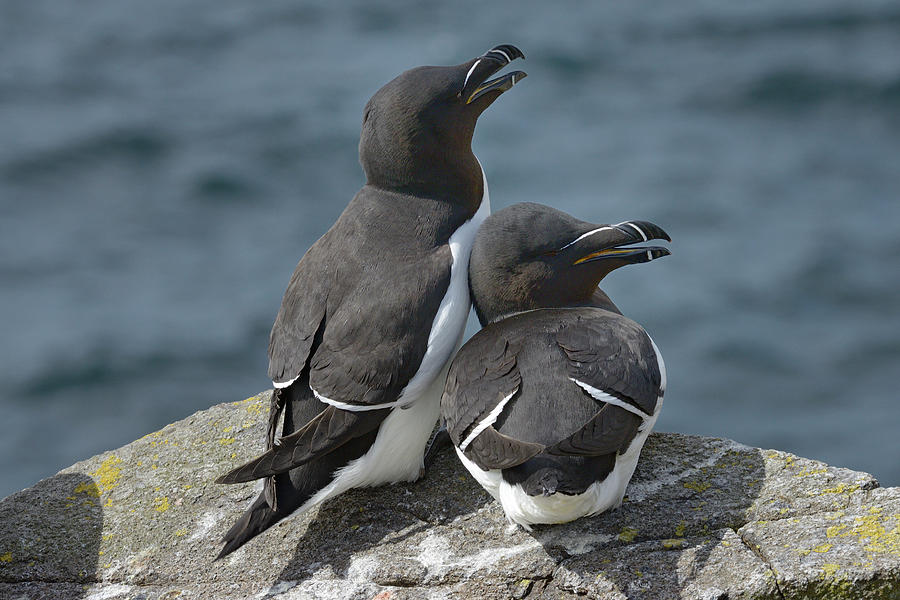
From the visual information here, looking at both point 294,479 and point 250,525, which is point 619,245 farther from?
point 250,525

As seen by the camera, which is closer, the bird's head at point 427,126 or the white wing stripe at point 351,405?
the white wing stripe at point 351,405

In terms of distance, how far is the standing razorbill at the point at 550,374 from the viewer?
12.6 ft

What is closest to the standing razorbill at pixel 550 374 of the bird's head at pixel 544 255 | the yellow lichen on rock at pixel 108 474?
the bird's head at pixel 544 255

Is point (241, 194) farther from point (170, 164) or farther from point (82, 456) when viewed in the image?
point (82, 456)

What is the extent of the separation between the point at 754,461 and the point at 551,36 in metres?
9.17

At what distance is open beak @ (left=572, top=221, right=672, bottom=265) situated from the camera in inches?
169

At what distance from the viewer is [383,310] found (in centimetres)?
430

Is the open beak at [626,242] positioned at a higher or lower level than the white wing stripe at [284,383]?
higher

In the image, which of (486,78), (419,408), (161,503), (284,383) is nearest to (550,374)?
(419,408)

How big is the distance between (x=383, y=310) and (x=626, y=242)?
899mm

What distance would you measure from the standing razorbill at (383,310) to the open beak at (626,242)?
19.9 inches

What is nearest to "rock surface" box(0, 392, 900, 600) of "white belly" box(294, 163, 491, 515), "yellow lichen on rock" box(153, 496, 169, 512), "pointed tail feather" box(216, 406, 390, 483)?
"yellow lichen on rock" box(153, 496, 169, 512)

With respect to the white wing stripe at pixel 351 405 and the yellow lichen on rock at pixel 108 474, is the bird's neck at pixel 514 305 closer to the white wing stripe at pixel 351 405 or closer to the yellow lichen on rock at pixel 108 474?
the white wing stripe at pixel 351 405

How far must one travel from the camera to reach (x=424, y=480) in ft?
15.4
